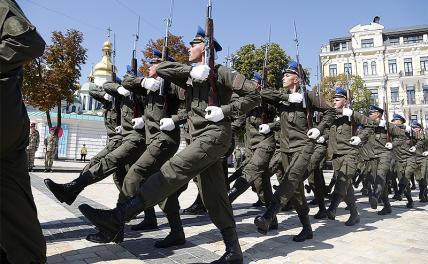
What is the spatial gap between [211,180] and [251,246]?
1275 mm

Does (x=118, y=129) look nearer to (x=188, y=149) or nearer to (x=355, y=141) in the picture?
(x=188, y=149)

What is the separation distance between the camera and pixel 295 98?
5.24 meters

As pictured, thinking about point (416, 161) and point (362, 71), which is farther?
point (362, 71)

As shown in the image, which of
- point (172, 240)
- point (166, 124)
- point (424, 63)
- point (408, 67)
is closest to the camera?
point (172, 240)

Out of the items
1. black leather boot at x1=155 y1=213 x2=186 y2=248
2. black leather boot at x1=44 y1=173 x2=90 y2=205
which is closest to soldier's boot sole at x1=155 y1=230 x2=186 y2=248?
black leather boot at x1=155 y1=213 x2=186 y2=248

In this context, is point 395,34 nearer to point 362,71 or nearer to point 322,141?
point 362,71

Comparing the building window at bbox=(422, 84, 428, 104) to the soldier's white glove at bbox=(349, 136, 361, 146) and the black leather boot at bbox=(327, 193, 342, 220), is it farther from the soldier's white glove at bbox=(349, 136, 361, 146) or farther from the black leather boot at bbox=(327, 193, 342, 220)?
the black leather boot at bbox=(327, 193, 342, 220)

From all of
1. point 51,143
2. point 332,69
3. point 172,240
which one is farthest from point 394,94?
point 172,240

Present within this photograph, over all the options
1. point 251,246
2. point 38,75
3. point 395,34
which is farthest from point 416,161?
point 395,34

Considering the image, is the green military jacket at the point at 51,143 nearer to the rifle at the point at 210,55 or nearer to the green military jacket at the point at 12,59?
the rifle at the point at 210,55

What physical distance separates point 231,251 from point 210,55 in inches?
78.0

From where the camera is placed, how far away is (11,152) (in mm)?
2205

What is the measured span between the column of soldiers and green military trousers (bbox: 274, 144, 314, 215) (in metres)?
0.01

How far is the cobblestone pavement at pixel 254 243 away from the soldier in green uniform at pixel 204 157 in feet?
1.88
